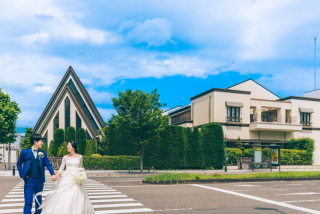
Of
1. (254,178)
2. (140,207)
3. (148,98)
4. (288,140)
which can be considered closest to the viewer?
(140,207)

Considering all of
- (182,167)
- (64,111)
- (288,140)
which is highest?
(64,111)

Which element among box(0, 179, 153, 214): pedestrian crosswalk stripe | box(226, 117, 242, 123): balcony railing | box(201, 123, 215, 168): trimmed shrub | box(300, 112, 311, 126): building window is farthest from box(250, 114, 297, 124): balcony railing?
box(0, 179, 153, 214): pedestrian crosswalk stripe

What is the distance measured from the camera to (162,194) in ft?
38.2

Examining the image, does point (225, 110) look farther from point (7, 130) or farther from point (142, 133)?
point (7, 130)

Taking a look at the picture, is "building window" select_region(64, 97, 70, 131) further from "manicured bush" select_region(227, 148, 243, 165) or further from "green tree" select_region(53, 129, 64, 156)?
"manicured bush" select_region(227, 148, 243, 165)

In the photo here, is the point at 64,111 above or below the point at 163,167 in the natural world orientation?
above

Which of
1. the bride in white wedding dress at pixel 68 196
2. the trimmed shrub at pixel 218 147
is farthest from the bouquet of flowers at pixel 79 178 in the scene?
the trimmed shrub at pixel 218 147

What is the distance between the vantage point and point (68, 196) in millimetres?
6266

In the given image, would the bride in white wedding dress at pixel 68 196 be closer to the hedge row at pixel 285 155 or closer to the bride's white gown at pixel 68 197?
the bride's white gown at pixel 68 197

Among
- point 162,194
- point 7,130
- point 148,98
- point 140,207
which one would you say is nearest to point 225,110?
point 148,98

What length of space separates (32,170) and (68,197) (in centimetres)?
102

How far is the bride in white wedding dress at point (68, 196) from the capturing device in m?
6.16

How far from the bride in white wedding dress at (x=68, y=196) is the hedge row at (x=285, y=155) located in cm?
3092

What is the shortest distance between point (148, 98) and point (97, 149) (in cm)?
1623
